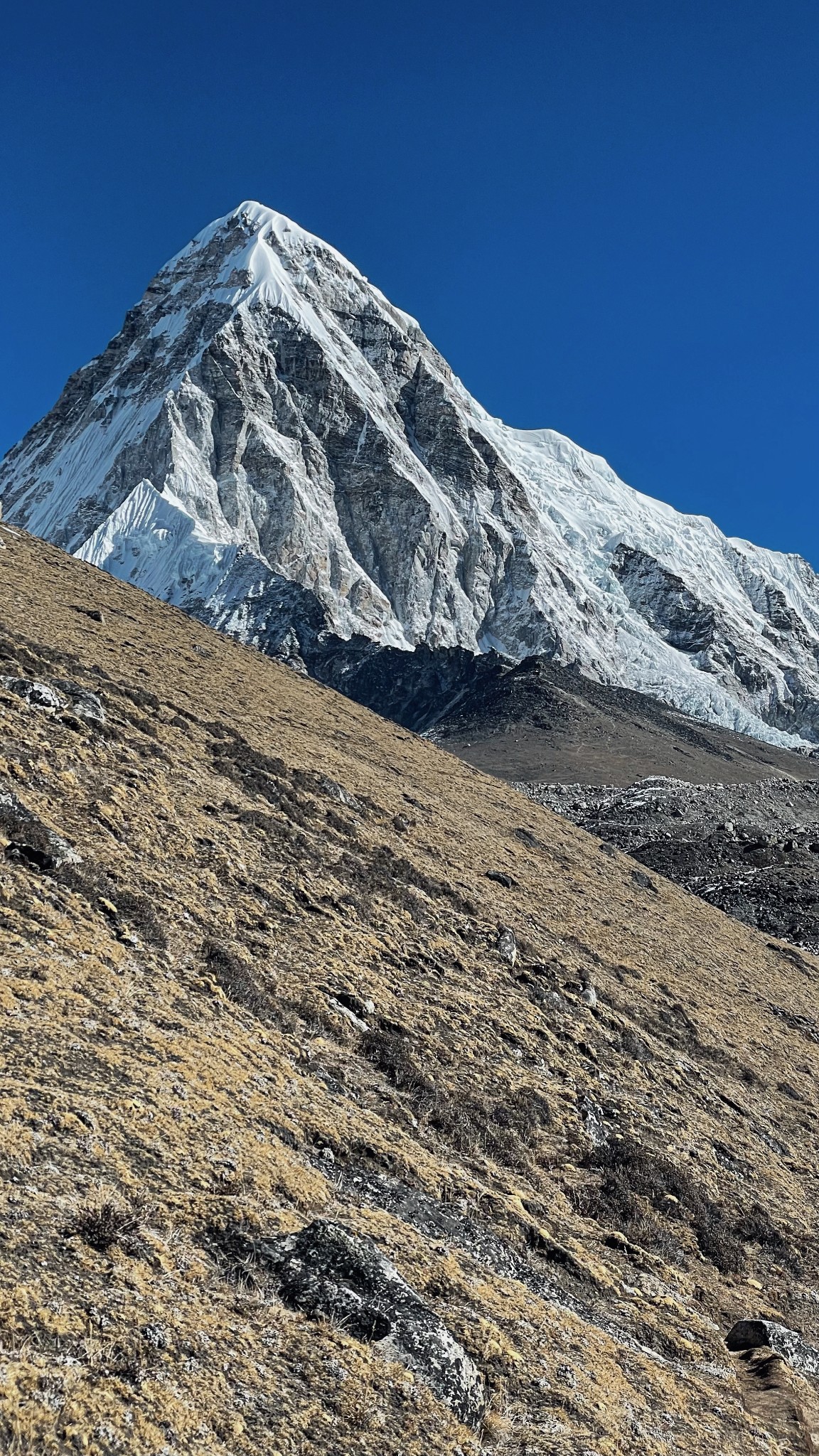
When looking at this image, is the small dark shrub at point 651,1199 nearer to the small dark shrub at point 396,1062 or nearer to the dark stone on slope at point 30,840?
the small dark shrub at point 396,1062

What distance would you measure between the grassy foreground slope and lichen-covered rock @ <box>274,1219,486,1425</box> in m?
0.14

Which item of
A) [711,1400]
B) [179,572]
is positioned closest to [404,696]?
[179,572]

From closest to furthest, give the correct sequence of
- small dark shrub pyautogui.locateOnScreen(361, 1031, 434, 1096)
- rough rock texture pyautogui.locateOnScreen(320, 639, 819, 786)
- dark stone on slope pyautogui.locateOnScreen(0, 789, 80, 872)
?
dark stone on slope pyautogui.locateOnScreen(0, 789, 80, 872), small dark shrub pyautogui.locateOnScreen(361, 1031, 434, 1096), rough rock texture pyautogui.locateOnScreen(320, 639, 819, 786)

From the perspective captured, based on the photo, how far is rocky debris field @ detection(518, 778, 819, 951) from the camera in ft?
161

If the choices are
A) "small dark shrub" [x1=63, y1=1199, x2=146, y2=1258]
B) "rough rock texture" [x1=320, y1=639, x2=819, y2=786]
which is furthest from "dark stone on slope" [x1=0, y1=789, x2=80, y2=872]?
"rough rock texture" [x1=320, y1=639, x2=819, y2=786]

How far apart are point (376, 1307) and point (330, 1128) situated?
105 inches

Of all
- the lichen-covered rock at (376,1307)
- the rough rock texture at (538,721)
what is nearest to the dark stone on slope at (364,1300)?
the lichen-covered rock at (376,1307)

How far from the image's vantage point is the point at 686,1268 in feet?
38.2

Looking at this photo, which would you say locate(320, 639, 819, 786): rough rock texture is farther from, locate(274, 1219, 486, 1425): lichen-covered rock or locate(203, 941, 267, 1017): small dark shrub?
locate(274, 1219, 486, 1425): lichen-covered rock

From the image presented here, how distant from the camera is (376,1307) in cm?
698

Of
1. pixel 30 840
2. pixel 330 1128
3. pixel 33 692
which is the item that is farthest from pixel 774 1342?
pixel 33 692

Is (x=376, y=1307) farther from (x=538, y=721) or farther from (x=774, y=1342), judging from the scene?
(x=538, y=721)

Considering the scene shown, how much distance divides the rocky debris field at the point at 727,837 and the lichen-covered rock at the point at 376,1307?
39127 mm

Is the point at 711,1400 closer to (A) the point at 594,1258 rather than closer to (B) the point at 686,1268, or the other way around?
(A) the point at 594,1258
